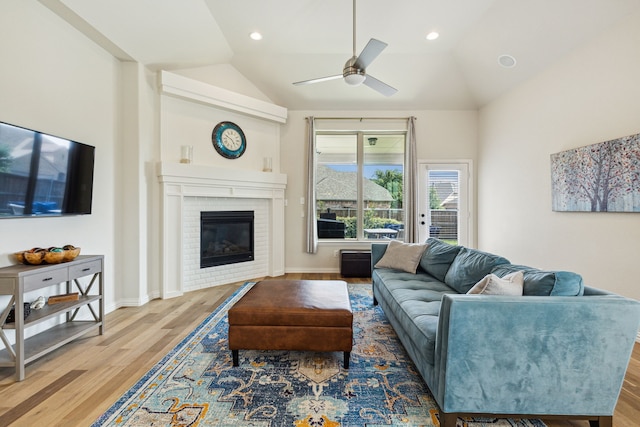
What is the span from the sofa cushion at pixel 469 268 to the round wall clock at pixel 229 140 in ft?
11.1

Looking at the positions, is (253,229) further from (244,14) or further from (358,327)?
(244,14)

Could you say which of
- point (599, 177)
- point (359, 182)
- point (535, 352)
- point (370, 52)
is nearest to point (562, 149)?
point (599, 177)

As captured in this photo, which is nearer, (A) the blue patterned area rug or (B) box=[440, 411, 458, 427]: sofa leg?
(B) box=[440, 411, 458, 427]: sofa leg

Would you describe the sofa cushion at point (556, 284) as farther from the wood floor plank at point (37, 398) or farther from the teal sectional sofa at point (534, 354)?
the wood floor plank at point (37, 398)

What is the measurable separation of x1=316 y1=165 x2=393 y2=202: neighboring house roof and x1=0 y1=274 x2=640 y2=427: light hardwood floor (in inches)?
116

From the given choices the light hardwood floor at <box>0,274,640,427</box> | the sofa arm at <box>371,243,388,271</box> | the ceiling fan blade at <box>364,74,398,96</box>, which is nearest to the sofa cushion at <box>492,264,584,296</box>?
the light hardwood floor at <box>0,274,640,427</box>

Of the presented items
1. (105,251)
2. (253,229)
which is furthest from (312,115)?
(105,251)

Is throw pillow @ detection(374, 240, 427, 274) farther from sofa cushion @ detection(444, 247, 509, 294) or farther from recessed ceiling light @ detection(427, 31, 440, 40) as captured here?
recessed ceiling light @ detection(427, 31, 440, 40)

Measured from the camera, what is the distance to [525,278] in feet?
5.49

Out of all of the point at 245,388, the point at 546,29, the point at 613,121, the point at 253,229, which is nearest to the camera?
the point at 245,388

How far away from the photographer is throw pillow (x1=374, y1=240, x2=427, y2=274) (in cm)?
311

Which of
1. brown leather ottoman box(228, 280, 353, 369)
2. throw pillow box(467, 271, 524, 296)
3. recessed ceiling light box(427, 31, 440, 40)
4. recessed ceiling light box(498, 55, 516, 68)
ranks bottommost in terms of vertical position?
brown leather ottoman box(228, 280, 353, 369)

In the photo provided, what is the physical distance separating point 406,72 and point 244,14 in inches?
96.3

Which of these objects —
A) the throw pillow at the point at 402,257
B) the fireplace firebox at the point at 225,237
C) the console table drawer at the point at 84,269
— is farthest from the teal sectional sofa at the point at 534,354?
the fireplace firebox at the point at 225,237
